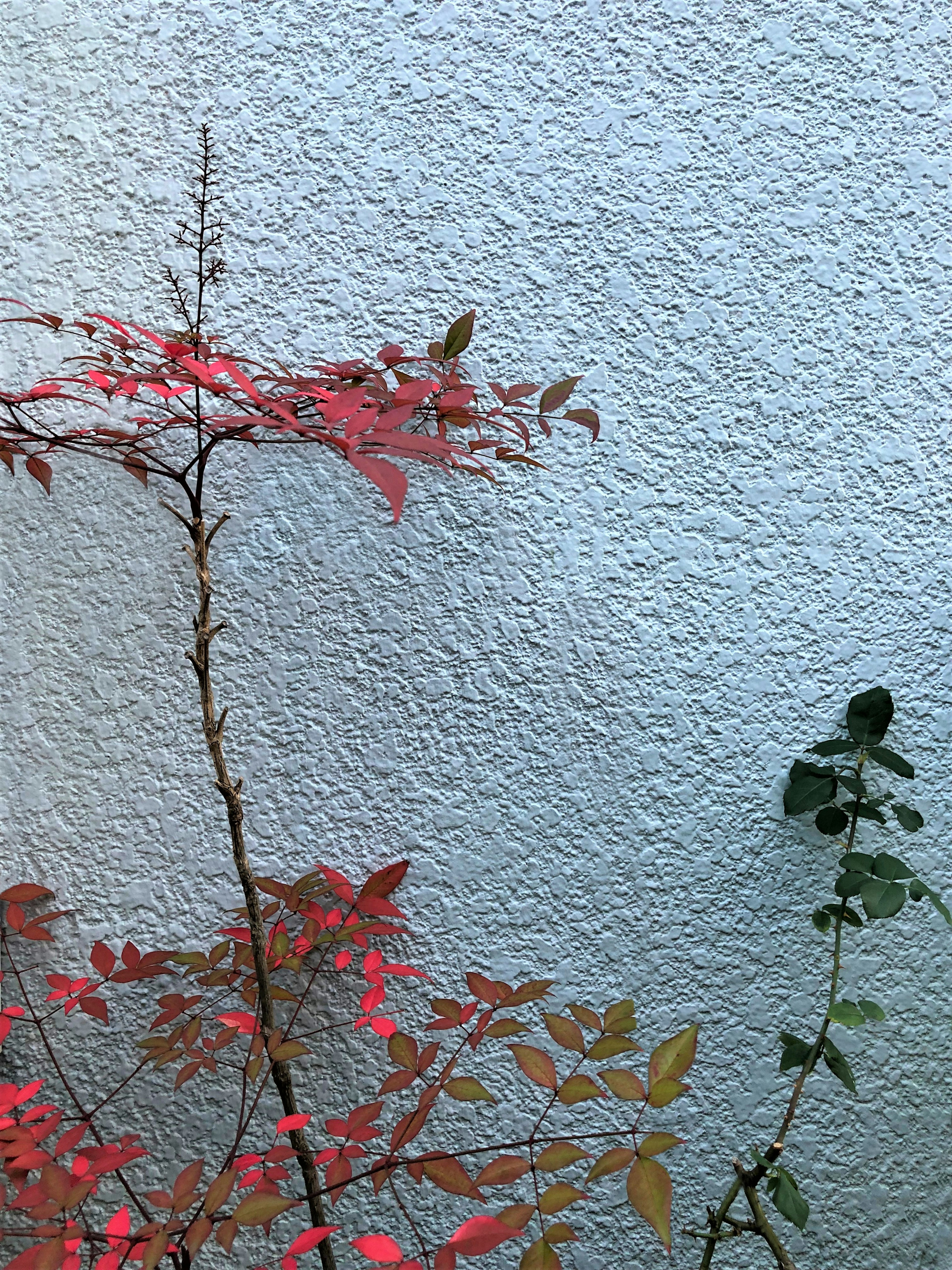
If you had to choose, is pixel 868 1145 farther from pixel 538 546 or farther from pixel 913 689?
pixel 538 546

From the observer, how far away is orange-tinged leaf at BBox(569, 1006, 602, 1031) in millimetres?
1019

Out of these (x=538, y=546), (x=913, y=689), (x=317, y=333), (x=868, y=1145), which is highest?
(x=317, y=333)

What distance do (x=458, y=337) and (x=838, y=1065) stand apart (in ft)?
3.82

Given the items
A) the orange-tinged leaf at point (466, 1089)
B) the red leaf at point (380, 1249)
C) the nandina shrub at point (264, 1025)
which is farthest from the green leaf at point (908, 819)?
the red leaf at point (380, 1249)

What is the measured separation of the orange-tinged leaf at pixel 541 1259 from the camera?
2.68 ft

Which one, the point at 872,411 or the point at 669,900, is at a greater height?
the point at 872,411

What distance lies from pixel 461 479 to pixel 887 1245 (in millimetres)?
1456

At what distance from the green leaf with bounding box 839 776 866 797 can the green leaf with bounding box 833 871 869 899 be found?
0.39 ft

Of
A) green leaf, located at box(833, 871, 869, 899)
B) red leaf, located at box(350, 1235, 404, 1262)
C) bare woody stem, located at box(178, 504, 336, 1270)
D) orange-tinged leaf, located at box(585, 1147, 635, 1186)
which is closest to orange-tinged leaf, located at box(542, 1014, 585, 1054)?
orange-tinged leaf, located at box(585, 1147, 635, 1186)

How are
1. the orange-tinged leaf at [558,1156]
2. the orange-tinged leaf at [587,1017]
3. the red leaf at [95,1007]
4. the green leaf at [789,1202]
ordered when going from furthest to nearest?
the red leaf at [95,1007]
the green leaf at [789,1202]
the orange-tinged leaf at [587,1017]
the orange-tinged leaf at [558,1156]

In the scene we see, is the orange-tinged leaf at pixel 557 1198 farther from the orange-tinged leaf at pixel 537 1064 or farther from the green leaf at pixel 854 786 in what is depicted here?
the green leaf at pixel 854 786

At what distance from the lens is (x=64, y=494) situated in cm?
138

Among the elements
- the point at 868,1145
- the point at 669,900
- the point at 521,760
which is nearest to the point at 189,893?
the point at 521,760

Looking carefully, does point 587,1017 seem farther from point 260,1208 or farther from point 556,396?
point 556,396
